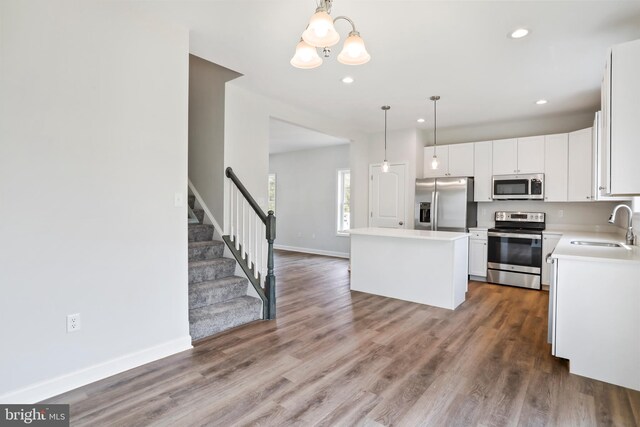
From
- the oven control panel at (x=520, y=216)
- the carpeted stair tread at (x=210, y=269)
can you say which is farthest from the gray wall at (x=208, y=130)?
the oven control panel at (x=520, y=216)

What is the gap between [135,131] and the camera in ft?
8.21

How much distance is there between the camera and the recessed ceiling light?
2.67 m

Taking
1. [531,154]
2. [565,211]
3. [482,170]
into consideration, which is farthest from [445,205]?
[565,211]

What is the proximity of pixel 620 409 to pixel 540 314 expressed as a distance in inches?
74.0

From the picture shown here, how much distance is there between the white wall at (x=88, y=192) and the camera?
6.56 ft

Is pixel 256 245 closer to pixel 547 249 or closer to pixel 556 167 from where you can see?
pixel 547 249

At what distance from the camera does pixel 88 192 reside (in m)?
2.27

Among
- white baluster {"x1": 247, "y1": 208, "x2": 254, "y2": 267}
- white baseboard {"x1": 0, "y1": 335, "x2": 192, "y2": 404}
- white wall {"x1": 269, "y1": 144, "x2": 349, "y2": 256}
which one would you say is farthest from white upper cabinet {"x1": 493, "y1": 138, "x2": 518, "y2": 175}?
white baseboard {"x1": 0, "y1": 335, "x2": 192, "y2": 404}

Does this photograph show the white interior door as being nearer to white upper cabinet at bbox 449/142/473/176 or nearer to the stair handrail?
white upper cabinet at bbox 449/142/473/176

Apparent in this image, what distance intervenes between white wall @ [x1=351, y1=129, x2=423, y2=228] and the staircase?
3141 mm

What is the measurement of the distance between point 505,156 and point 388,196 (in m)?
2.00

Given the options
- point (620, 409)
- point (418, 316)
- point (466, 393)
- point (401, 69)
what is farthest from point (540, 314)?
point (401, 69)

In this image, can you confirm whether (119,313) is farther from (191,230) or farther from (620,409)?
(620,409)

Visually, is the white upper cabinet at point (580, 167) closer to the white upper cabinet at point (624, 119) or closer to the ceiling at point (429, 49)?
the ceiling at point (429, 49)
